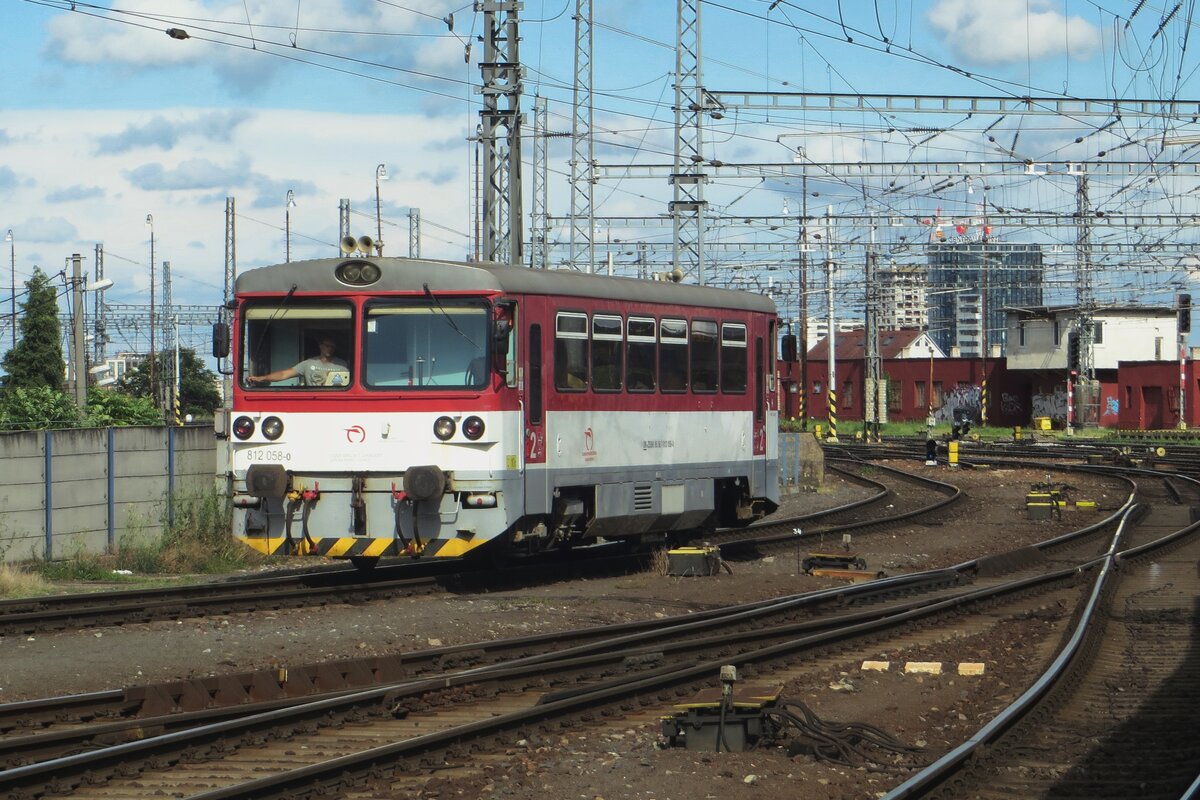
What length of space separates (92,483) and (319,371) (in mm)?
5315

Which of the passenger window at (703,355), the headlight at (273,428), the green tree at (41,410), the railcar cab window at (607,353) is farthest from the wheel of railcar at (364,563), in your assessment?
the green tree at (41,410)

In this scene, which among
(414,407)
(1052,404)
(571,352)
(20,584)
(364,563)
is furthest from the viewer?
(1052,404)

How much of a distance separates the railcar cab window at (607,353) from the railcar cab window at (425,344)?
1.80 meters

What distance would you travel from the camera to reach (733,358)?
709 inches

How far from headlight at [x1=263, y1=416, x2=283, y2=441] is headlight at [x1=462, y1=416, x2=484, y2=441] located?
1.82 metres

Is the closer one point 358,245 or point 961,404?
point 358,245

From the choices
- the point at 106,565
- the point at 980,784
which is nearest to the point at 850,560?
the point at 106,565

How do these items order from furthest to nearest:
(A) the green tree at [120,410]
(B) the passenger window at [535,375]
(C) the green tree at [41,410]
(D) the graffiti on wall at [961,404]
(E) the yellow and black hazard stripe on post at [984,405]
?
(D) the graffiti on wall at [961,404], (E) the yellow and black hazard stripe on post at [984,405], (A) the green tree at [120,410], (C) the green tree at [41,410], (B) the passenger window at [535,375]

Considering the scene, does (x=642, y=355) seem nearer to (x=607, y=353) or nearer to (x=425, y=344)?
(x=607, y=353)

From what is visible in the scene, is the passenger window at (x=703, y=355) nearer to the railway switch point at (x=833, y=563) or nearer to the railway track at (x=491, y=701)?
the railway switch point at (x=833, y=563)

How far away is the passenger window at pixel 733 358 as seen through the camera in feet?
58.4

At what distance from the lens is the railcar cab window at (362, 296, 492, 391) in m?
14.3

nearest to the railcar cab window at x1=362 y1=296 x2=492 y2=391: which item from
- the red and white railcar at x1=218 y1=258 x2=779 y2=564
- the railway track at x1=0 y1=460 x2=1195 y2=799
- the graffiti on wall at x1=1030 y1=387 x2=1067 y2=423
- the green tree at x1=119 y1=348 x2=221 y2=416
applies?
the red and white railcar at x1=218 y1=258 x2=779 y2=564

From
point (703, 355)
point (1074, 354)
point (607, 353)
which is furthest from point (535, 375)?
point (1074, 354)
